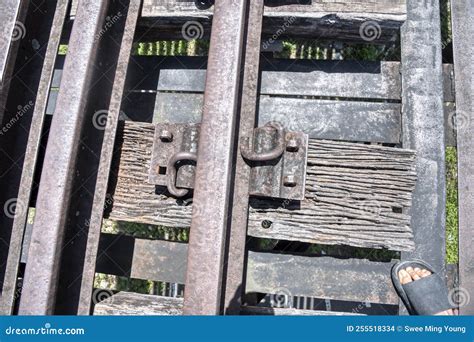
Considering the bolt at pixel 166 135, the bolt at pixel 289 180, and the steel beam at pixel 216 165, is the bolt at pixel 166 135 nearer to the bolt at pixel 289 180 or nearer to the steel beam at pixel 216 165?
the steel beam at pixel 216 165

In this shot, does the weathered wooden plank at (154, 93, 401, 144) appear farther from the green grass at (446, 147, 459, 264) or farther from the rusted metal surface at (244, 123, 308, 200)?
the green grass at (446, 147, 459, 264)

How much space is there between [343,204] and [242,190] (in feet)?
2.02

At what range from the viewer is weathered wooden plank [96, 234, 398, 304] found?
7.97ft

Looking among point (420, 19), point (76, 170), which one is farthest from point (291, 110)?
point (76, 170)

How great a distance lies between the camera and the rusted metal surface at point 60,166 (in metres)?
2.00

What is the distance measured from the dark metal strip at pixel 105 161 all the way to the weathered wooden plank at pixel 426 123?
169 centimetres

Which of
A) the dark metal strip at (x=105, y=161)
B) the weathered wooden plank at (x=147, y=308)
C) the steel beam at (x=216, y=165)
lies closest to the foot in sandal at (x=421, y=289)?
the weathered wooden plank at (x=147, y=308)

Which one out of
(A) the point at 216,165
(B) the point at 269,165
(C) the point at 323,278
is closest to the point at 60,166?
(A) the point at 216,165

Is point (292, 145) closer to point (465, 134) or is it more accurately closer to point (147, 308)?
point (465, 134)

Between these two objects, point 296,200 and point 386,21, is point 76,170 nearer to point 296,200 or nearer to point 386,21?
point 296,200

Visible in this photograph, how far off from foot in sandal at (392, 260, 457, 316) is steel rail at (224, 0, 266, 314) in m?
0.92

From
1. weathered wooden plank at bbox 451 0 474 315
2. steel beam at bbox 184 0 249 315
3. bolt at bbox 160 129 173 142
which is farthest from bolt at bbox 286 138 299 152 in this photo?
weathered wooden plank at bbox 451 0 474 315

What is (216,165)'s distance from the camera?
2027 mm

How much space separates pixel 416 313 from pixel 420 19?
5.95ft
